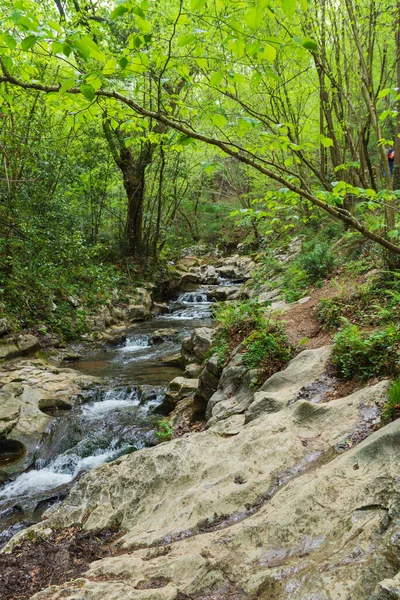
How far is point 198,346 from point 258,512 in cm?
634

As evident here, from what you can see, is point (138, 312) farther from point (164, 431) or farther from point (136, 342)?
point (164, 431)

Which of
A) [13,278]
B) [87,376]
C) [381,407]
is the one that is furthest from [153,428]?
[13,278]

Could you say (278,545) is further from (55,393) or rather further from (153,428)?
(55,393)

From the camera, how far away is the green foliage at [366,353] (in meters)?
3.92

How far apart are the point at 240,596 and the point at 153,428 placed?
4944mm

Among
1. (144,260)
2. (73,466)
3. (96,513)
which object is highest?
(144,260)

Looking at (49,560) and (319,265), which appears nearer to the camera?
(49,560)

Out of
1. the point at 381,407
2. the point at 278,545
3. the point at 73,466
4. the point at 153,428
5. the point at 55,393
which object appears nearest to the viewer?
the point at 278,545

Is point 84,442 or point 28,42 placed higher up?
point 28,42

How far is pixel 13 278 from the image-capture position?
9.70 meters

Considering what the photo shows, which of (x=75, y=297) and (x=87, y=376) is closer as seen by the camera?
(x=87, y=376)

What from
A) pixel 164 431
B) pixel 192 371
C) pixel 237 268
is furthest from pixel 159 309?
pixel 164 431

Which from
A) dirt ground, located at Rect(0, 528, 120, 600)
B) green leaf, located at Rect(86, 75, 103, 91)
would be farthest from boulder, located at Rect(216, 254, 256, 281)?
green leaf, located at Rect(86, 75, 103, 91)

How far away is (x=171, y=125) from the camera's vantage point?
8.44ft
